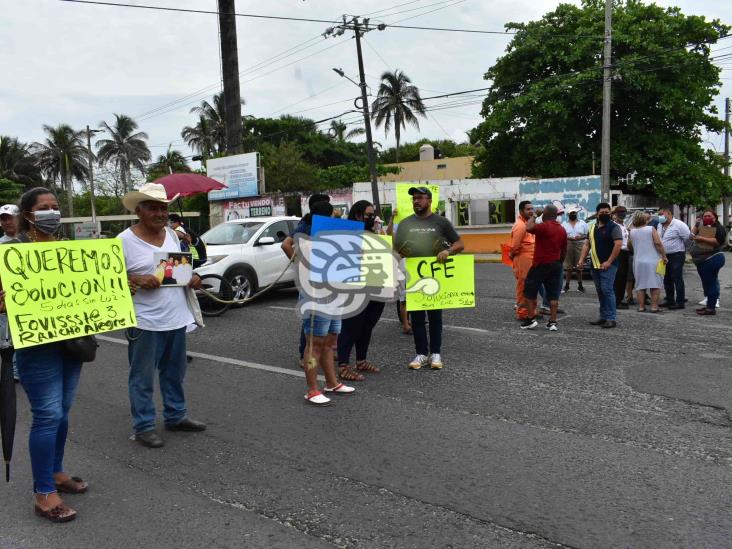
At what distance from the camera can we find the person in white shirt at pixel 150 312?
13.5ft

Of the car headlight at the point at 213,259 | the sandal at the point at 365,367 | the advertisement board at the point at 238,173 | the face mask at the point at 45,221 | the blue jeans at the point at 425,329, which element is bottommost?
the sandal at the point at 365,367

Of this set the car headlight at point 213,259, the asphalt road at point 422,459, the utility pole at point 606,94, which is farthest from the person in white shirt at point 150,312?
the utility pole at point 606,94

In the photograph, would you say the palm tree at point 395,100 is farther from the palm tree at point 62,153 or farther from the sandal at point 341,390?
the sandal at point 341,390

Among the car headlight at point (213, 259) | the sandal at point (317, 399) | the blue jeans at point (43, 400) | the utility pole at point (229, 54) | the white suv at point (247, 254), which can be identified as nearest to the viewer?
the blue jeans at point (43, 400)

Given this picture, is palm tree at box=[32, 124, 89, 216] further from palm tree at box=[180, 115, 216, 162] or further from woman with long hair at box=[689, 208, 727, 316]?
woman with long hair at box=[689, 208, 727, 316]

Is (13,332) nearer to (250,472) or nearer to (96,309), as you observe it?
(96,309)

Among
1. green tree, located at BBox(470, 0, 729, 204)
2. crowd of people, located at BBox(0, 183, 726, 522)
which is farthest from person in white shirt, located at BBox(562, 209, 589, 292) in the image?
green tree, located at BBox(470, 0, 729, 204)

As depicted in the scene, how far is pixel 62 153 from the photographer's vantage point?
5994 cm

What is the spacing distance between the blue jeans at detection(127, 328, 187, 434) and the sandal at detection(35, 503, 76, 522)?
1.04 meters

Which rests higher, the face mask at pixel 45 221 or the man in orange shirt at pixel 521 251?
the face mask at pixel 45 221

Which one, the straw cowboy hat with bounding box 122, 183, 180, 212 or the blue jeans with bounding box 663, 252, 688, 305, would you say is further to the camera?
the blue jeans with bounding box 663, 252, 688, 305

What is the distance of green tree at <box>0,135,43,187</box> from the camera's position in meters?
55.4

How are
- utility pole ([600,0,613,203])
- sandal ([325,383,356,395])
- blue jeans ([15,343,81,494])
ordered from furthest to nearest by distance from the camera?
utility pole ([600,0,613,203])
sandal ([325,383,356,395])
blue jeans ([15,343,81,494])

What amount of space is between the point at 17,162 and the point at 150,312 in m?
61.4
